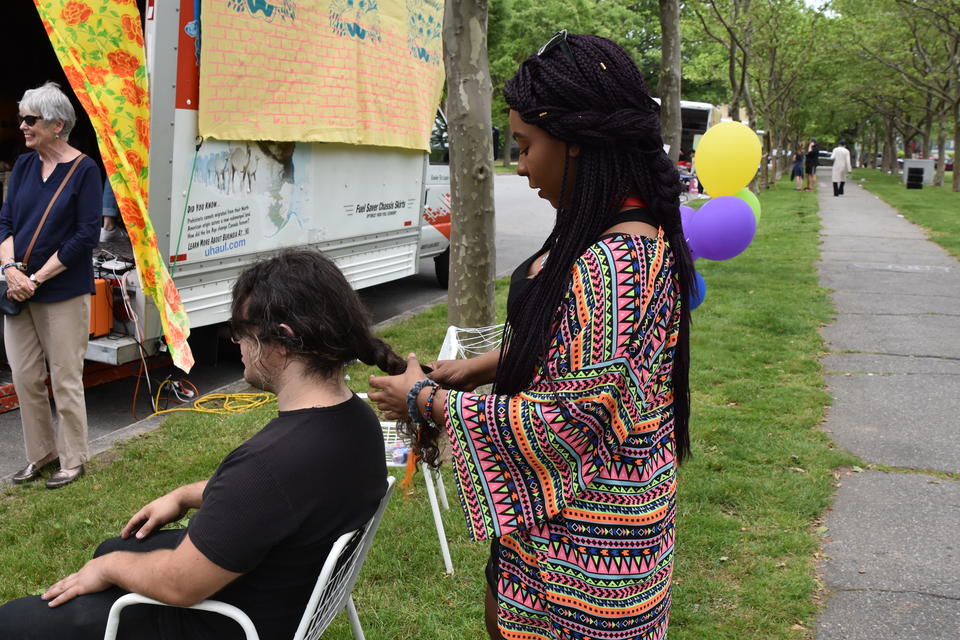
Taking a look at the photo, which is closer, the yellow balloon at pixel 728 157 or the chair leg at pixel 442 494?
the chair leg at pixel 442 494

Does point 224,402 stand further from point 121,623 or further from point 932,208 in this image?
point 932,208

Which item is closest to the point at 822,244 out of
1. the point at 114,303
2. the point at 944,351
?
the point at 944,351

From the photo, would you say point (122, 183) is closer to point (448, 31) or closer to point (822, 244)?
point (448, 31)

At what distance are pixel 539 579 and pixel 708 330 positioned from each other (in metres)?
6.58

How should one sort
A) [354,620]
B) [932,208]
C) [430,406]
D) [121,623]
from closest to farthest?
1. [430,406]
2. [121,623]
3. [354,620]
4. [932,208]

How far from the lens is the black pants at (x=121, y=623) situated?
1952 millimetres

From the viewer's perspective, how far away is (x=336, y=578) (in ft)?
6.65

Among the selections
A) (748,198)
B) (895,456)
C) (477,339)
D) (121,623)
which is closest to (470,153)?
(477,339)

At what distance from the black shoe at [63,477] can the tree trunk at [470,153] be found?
84.9 inches

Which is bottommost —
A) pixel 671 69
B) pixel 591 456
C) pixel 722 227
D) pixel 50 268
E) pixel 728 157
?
pixel 591 456

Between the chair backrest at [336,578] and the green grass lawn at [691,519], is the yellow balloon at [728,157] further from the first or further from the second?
the chair backrest at [336,578]

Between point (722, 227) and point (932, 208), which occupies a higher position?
point (932, 208)

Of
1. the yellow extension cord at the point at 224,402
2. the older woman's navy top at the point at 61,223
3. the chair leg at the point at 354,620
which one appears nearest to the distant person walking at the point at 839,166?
the yellow extension cord at the point at 224,402

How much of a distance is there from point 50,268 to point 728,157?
4.79m
